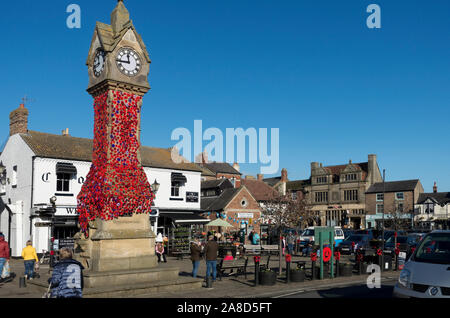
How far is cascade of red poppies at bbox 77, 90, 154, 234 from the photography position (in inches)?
588

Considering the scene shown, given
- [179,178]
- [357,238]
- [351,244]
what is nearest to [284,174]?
[357,238]

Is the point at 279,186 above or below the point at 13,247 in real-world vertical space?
above

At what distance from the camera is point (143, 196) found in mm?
15781

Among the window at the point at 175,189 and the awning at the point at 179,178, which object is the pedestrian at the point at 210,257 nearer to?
the awning at the point at 179,178

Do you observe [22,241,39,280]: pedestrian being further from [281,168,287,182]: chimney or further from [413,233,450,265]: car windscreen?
[281,168,287,182]: chimney

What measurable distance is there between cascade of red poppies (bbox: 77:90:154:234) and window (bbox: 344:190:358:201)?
64826 mm

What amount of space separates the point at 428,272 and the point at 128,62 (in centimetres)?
1154

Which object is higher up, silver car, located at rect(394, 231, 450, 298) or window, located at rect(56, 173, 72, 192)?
window, located at rect(56, 173, 72, 192)

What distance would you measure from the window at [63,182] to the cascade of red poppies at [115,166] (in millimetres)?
15950

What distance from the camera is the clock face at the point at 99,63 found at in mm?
15750

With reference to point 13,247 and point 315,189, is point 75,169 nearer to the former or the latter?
point 13,247

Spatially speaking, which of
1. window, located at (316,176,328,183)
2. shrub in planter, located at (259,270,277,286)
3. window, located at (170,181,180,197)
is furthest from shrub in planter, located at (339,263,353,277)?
window, located at (316,176,328,183)
